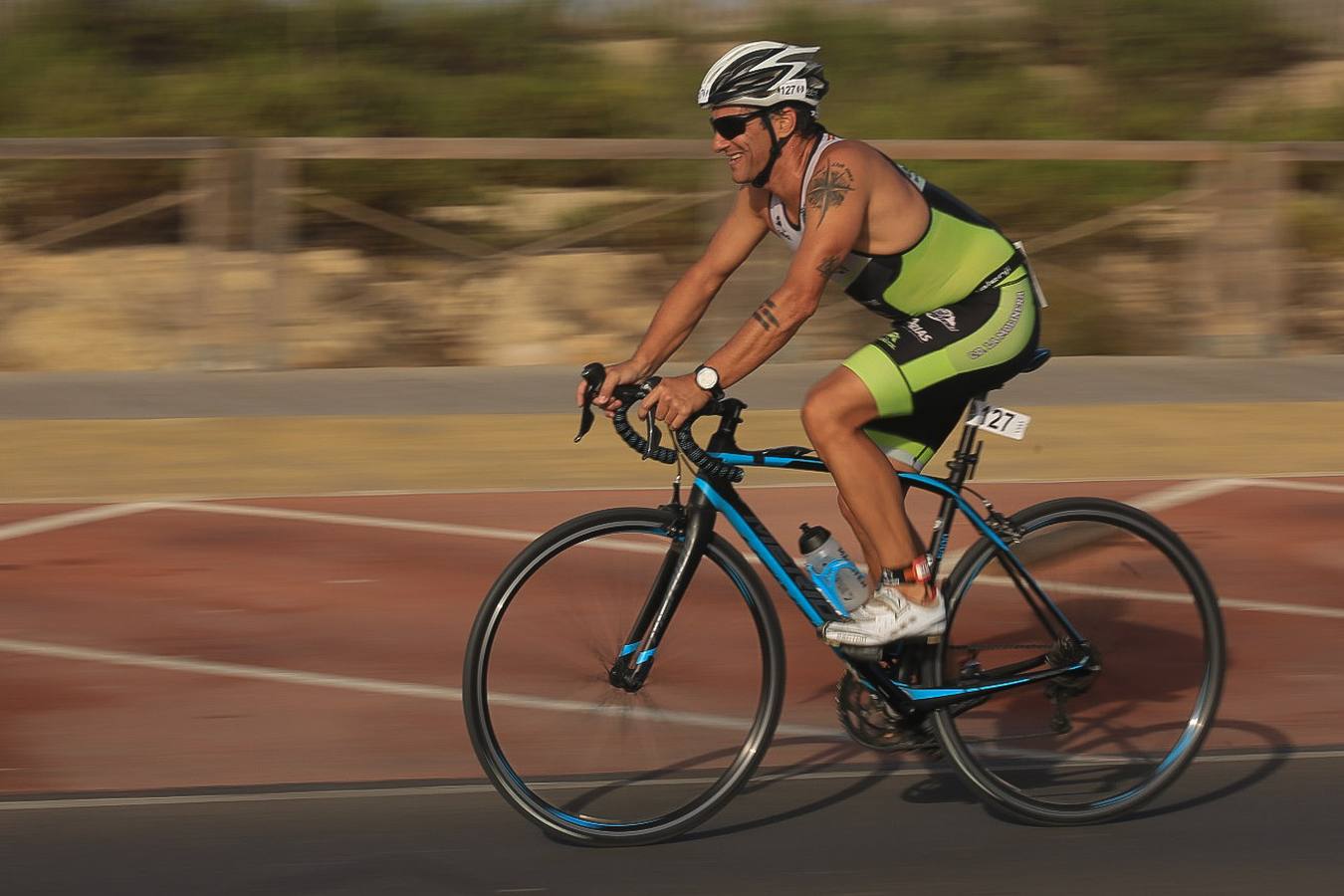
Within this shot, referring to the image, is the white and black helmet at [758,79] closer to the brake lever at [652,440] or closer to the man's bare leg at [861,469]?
the man's bare leg at [861,469]

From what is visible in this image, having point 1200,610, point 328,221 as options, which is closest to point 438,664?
point 1200,610

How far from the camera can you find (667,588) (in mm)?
4625

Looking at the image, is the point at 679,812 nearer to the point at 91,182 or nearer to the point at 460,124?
the point at 91,182

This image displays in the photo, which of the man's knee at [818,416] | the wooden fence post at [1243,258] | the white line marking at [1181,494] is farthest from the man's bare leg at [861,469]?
the wooden fence post at [1243,258]

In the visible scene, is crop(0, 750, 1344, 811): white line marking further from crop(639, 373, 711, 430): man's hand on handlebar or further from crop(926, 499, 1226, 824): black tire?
crop(639, 373, 711, 430): man's hand on handlebar

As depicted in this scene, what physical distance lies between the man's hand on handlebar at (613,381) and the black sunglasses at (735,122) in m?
0.60

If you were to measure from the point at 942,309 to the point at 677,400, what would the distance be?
31.3 inches

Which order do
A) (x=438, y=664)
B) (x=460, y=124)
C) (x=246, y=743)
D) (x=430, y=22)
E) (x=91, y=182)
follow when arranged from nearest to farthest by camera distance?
(x=246, y=743)
(x=438, y=664)
(x=91, y=182)
(x=460, y=124)
(x=430, y=22)

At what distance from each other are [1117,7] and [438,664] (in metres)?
15.0

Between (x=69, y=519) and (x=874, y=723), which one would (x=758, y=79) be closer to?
(x=874, y=723)

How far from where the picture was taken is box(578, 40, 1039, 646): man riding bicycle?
4.44 meters

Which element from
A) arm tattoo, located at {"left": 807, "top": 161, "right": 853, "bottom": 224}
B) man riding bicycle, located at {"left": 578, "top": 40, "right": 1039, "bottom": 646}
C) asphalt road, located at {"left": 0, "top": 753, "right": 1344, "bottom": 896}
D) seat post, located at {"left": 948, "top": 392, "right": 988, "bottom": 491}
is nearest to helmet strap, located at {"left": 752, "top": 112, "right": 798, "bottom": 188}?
man riding bicycle, located at {"left": 578, "top": 40, "right": 1039, "bottom": 646}

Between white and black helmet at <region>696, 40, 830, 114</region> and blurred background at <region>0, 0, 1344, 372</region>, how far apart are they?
8108 mm

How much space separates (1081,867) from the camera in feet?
15.0
